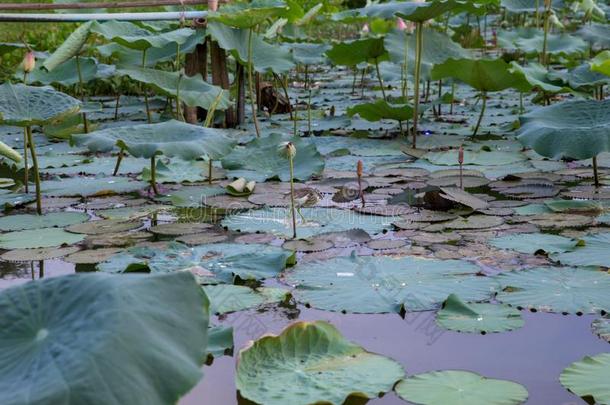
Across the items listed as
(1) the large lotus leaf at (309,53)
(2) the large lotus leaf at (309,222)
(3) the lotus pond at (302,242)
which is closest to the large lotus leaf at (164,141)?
(3) the lotus pond at (302,242)

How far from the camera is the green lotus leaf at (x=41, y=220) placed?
9.95ft

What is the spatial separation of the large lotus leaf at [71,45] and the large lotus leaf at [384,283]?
2363 millimetres

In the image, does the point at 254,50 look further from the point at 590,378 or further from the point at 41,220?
the point at 590,378

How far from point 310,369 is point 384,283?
0.59 meters

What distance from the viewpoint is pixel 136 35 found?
4.71m

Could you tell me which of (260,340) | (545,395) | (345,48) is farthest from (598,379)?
(345,48)

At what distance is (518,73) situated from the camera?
4125mm

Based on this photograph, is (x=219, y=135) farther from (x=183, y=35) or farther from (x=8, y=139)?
(x=8, y=139)

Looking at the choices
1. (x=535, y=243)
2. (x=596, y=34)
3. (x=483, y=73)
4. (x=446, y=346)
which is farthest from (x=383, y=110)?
(x=596, y=34)

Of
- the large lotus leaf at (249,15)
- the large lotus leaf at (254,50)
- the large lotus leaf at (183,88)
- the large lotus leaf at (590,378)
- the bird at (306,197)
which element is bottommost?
the large lotus leaf at (590,378)

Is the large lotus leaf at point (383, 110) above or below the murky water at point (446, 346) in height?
above

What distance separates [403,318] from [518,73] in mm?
2312

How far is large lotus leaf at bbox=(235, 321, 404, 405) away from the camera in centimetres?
168

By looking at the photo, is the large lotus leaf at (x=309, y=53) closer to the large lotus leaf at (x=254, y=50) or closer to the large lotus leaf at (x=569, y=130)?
the large lotus leaf at (x=254, y=50)
